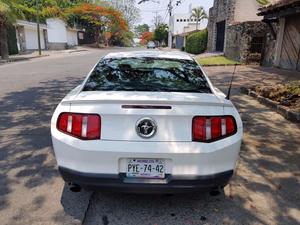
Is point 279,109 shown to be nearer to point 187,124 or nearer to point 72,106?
point 187,124

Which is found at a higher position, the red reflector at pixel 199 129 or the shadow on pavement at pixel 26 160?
the red reflector at pixel 199 129

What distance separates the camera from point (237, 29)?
2116 cm

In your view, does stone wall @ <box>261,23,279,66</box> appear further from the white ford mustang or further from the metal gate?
the white ford mustang

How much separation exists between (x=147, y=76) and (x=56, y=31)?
44.8 m

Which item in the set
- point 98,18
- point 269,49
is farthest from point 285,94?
point 98,18

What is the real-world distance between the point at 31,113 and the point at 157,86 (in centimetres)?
455

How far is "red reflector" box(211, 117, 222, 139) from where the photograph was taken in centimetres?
281

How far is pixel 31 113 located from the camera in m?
7.01

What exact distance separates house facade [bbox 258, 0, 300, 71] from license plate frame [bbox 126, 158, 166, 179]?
41.7 ft

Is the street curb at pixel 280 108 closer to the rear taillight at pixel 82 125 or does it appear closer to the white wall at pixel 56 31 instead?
the rear taillight at pixel 82 125

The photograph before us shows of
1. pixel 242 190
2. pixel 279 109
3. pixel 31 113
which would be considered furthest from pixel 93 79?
pixel 279 109

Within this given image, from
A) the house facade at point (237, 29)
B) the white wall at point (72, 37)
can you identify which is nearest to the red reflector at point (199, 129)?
the house facade at point (237, 29)

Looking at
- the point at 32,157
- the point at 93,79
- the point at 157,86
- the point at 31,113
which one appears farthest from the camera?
the point at 31,113

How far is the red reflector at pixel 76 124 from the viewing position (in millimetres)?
2824
